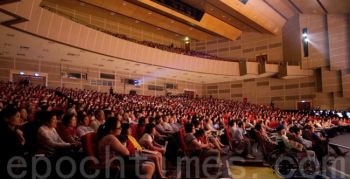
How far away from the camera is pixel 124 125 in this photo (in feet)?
13.1

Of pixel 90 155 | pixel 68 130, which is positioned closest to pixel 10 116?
pixel 90 155

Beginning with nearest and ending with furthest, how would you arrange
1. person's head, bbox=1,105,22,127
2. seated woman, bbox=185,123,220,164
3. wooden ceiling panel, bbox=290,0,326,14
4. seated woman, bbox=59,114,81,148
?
person's head, bbox=1,105,22,127, seated woman, bbox=59,114,81,148, seated woman, bbox=185,123,220,164, wooden ceiling panel, bbox=290,0,326,14

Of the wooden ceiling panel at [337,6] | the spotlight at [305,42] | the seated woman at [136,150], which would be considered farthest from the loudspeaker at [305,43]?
the seated woman at [136,150]

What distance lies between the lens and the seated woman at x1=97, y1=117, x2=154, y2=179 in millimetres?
3168

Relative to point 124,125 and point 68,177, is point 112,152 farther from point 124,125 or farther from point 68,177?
point 124,125

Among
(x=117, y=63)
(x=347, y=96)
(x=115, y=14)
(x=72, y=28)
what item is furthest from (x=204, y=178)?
(x=347, y=96)

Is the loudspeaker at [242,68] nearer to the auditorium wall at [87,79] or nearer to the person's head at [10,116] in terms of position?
the auditorium wall at [87,79]

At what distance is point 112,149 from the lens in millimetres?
3199

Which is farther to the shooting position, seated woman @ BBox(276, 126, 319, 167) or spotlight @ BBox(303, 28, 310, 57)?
spotlight @ BBox(303, 28, 310, 57)

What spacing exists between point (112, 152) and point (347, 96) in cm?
1838

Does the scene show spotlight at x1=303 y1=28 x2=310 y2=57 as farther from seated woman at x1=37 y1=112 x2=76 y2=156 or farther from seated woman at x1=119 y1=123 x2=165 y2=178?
seated woman at x1=37 y1=112 x2=76 y2=156

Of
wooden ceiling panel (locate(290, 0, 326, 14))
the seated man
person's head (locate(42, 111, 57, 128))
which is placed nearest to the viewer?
person's head (locate(42, 111, 57, 128))

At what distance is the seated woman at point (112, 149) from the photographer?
3168 millimetres

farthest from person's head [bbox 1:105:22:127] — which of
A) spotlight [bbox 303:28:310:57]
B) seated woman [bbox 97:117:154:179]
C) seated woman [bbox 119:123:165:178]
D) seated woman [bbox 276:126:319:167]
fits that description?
spotlight [bbox 303:28:310:57]
